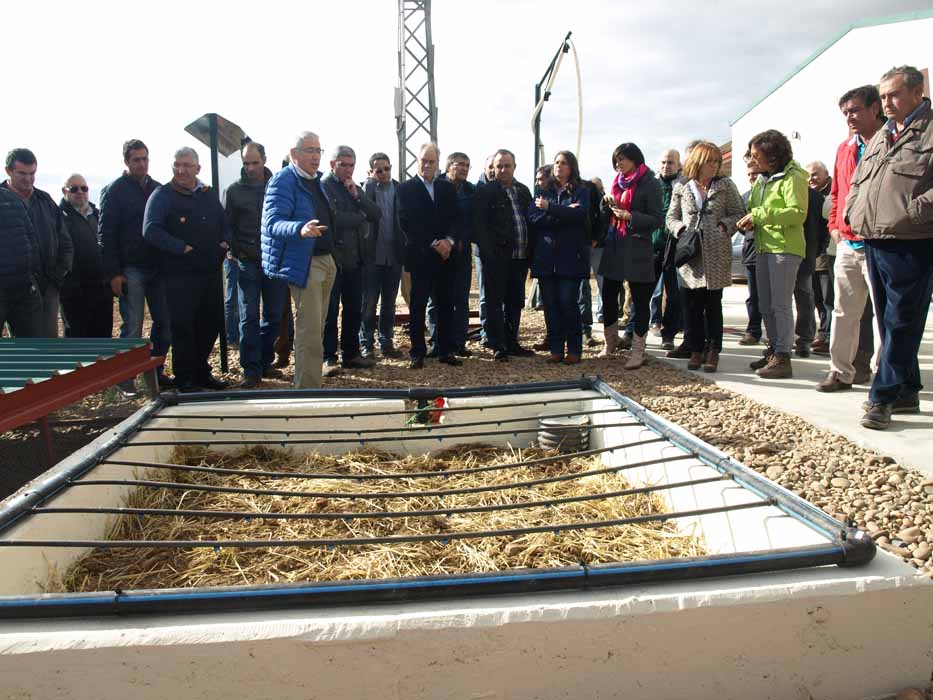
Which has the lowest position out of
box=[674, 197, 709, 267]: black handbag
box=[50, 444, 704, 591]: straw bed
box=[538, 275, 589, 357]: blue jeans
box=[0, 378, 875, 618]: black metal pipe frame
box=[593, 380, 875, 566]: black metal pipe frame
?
box=[50, 444, 704, 591]: straw bed

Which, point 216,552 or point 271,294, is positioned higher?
point 271,294

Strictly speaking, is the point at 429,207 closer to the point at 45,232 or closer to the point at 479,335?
the point at 479,335

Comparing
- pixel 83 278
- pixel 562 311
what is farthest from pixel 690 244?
pixel 83 278

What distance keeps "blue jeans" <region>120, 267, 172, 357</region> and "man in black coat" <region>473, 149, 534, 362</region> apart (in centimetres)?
279

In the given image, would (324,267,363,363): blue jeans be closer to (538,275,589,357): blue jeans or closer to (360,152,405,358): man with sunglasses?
(360,152,405,358): man with sunglasses

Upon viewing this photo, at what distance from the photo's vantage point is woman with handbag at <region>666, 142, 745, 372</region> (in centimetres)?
555

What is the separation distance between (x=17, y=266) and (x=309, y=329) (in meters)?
2.37

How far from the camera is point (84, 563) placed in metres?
2.54

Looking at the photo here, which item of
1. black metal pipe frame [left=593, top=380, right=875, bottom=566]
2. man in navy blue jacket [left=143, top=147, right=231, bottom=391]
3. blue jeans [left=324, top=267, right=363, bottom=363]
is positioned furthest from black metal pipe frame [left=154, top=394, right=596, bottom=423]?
blue jeans [left=324, top=267, right=363, bottom=363]

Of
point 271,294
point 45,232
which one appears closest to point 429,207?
point 271,294

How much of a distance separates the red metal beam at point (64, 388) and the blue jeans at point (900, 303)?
434cm

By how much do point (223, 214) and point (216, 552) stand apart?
4.00 metres

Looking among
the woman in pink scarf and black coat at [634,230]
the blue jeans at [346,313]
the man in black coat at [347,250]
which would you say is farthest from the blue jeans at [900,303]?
the blue jeans at [346,313]

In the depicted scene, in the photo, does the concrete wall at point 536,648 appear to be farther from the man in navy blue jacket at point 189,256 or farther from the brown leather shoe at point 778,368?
the man in navy blue jacket at point 189,256
